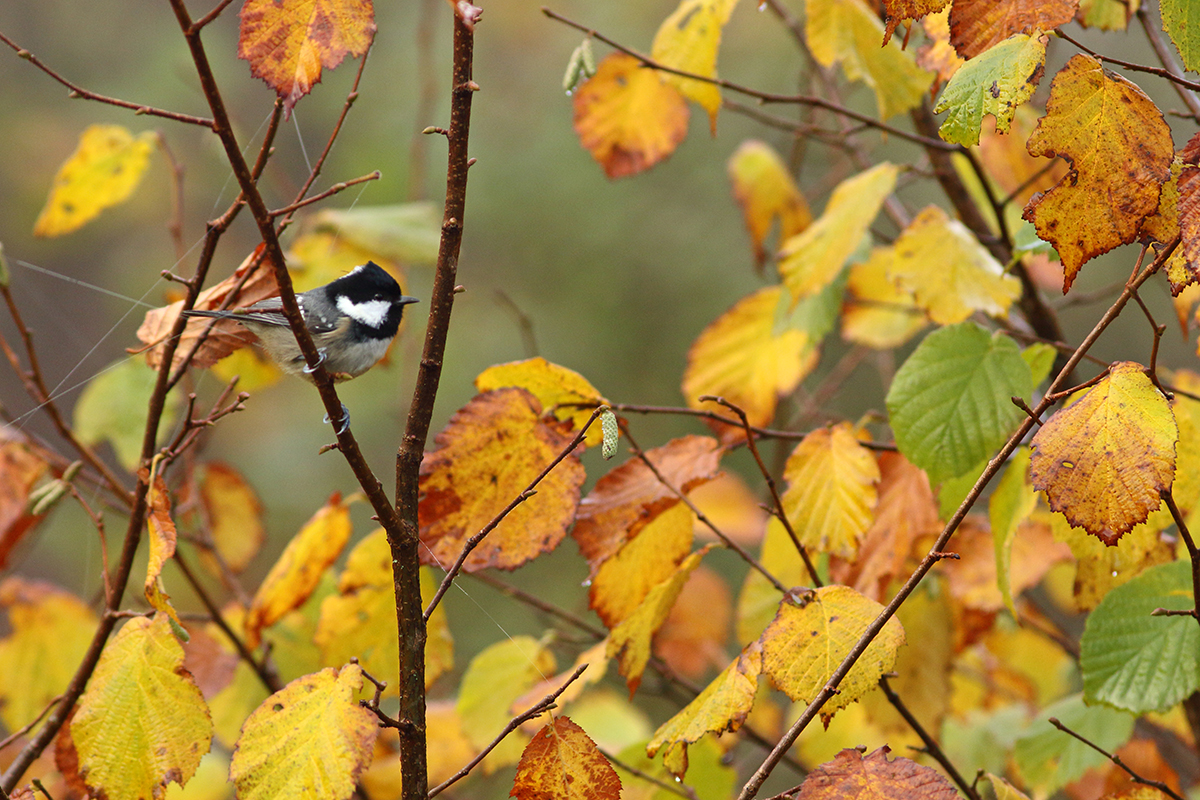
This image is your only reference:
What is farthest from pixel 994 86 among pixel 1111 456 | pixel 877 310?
pixel 877 310

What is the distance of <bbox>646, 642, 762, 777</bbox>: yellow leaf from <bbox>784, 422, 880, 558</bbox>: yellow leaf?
7.4 inches

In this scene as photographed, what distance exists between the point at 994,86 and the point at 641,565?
60cm

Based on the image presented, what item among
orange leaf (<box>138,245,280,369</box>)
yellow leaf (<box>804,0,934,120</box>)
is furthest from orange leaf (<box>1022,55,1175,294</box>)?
orange leaf (<box>138,245,280,369</box>)

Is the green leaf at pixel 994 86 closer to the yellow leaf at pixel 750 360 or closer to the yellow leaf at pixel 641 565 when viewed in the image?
the yellow leaf at pixel 641 565

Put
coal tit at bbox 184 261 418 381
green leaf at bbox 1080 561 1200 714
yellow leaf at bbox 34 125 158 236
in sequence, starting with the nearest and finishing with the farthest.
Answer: green leaf at bbox 1080 561 1200 714 → yellow leaf at bbox 34 125 158 236 → coal tit at bbox 184 261 418 381

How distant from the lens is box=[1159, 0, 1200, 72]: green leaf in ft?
2.14

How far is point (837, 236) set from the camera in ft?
3.99

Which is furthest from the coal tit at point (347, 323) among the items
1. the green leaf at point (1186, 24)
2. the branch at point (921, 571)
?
the green leaf at point (1186, 24)

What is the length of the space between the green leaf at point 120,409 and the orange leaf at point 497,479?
776 mm

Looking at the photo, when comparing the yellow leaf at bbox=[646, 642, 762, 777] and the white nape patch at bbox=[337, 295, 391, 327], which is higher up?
the white nape patch at bbox=[337, 295, 391, 327]

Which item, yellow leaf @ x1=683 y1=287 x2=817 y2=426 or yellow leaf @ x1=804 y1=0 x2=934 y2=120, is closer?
yellow leaf @ x1=804 y1=0 x2=934 y2=120

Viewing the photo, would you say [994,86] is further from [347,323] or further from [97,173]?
[97,173]

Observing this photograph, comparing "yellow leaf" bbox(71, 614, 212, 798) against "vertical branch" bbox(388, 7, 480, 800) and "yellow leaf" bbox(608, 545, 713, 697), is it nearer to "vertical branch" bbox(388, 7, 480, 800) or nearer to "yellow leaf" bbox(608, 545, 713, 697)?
"vertical branch" bbox(388, 7, 480, 800)

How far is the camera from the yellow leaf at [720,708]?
0.75 m
